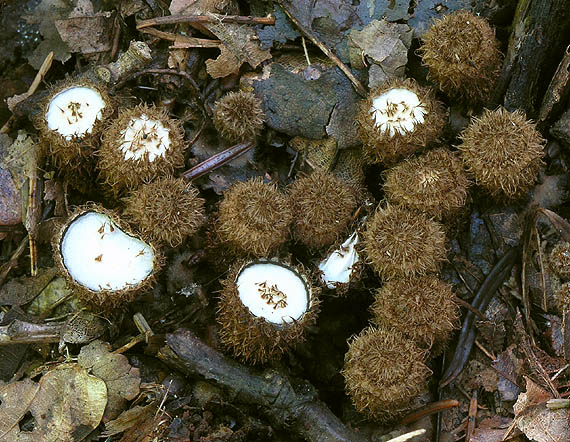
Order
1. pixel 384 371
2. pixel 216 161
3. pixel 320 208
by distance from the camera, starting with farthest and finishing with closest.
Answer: pixel 216 161 < pixel 320 208 < pixel 384 371

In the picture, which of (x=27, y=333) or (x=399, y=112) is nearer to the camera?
(x=399, y=112)

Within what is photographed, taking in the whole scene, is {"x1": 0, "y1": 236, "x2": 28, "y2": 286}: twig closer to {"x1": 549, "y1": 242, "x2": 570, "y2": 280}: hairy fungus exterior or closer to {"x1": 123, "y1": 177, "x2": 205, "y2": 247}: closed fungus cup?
{"x1": 123, "y1": 177, "x2": 205, "y2": 247}: closed fungus cup

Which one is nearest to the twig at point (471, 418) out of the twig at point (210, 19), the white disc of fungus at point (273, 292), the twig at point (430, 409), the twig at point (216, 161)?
the twig at point (430, 409)

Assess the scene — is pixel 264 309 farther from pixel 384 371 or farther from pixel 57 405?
pixel 57 405

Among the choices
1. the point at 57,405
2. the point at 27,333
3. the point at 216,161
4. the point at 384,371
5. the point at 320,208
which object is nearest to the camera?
the point at 384,371

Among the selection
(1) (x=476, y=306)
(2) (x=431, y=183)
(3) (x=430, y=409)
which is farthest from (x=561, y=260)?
(3) (x=430, y=409)

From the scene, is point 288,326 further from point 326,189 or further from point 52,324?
point 52,324
